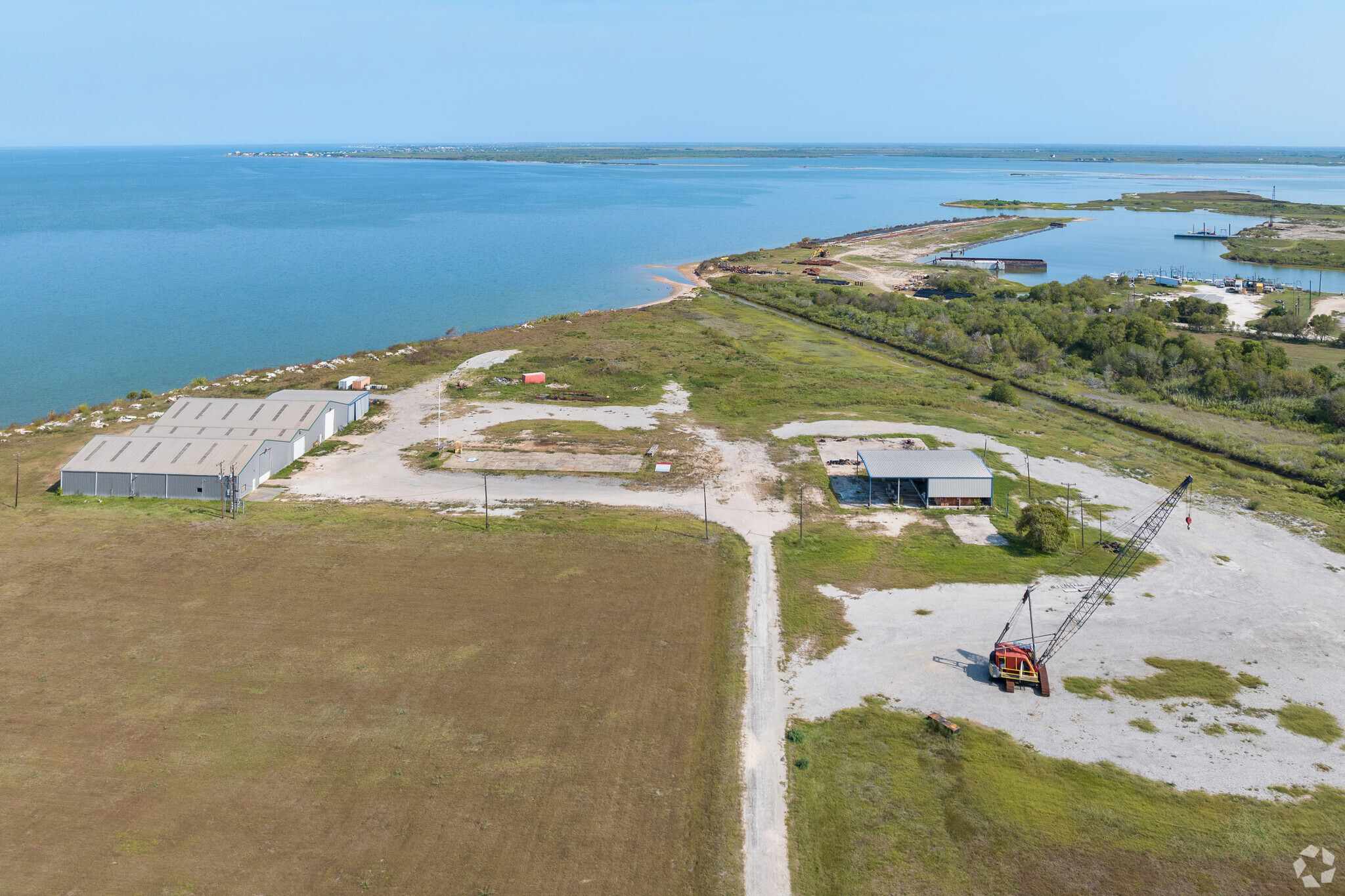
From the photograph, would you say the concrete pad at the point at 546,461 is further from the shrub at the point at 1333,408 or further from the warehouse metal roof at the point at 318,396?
the shrub at the point at 1333,408

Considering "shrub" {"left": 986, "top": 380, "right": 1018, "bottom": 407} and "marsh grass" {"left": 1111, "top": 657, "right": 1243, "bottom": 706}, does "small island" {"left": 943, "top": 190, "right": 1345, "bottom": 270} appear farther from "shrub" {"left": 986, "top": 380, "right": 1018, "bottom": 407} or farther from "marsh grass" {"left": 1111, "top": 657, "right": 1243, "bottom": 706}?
"marsh grass" {"left": 1111, "top": 657, "right": 1243, "bottom": 706}

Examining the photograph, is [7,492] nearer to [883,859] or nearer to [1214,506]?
[883,859]

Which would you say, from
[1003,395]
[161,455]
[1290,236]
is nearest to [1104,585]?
[1003,395]

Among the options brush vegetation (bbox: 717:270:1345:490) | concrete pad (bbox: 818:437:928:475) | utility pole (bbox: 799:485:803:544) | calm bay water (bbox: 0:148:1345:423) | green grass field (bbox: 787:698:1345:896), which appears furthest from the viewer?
calm bay water (bbox: 0:148:1345:423)

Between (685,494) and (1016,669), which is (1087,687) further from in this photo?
(685,494)

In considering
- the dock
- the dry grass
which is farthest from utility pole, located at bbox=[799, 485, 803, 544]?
the dock

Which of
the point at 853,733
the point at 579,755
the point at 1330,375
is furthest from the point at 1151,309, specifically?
the point at 579,755
